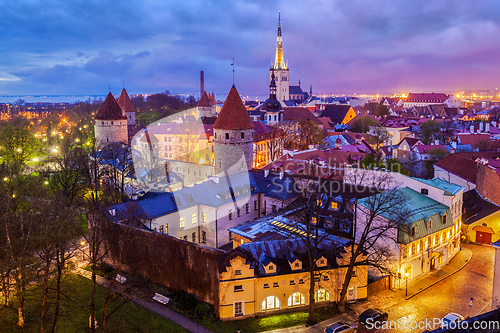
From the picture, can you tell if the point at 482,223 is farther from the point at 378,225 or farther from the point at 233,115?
→ the point at 233,115

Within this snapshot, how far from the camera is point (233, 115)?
32.5 m

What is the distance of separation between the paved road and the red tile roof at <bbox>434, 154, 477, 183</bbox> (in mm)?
11728

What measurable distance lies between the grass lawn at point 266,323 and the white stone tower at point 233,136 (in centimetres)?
1608

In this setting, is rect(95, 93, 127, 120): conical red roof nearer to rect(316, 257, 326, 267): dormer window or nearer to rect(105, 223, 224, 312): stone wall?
rect(105, 223, 224, 312): stone wall

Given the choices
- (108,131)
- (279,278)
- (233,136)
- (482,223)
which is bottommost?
(279,278)

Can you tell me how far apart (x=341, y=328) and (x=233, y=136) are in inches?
753

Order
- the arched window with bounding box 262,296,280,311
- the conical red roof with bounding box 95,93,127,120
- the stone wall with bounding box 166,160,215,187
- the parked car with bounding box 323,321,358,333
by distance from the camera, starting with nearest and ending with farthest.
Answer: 1. the parked car with bounding box 323,321,358,333
2. the arched window with bounding box 262,296,280,311
3. the stone wall with bounding box 166,160,215,187
4. the conical red roof with bounding box 95,93,127,120

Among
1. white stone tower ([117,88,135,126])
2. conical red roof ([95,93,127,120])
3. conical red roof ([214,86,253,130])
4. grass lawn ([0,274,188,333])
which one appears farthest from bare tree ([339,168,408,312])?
white stone tower ([117,88,135,126])

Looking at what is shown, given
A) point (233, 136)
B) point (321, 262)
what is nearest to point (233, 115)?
point (233, 136)

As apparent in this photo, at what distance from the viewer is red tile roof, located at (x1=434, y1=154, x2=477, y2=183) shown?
32.6m

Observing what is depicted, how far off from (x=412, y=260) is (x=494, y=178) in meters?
11.2

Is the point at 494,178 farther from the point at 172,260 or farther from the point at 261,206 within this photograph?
the point at 172,260

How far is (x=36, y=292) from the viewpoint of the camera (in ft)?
67.6

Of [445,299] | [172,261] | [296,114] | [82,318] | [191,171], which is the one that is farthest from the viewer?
[296,114]
